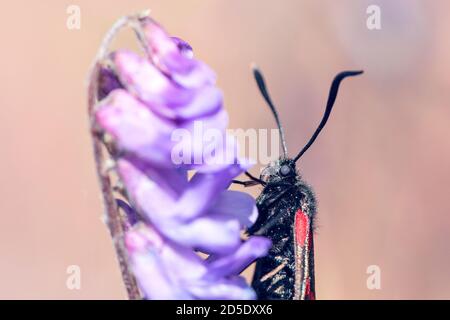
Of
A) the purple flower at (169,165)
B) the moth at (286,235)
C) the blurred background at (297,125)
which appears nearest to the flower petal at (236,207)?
the purple flower at (169,165)

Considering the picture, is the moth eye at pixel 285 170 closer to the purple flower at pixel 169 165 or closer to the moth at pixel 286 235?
the moth at pixel 286 235

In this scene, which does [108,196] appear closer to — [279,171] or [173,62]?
[173,62]

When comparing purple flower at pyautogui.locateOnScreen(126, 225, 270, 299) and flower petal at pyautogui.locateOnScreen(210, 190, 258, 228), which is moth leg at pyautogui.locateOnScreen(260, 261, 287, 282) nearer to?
flower petal at pyautogui.locateOnScreen(210, 190, 258, 228)

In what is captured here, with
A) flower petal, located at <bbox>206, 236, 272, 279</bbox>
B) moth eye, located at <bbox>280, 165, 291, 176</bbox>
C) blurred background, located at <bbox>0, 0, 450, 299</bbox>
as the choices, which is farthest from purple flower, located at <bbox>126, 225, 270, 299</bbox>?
blurred background, located at <bbox>0, 0, 450, 299</bbox>

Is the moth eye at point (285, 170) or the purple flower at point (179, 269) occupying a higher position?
the moth eye at point (285, 170)

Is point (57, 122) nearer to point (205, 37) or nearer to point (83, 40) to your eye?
point (83, 40)
